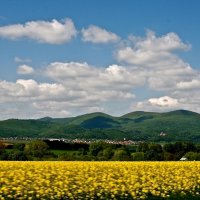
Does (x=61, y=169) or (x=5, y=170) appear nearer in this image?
(x=5, y=170)

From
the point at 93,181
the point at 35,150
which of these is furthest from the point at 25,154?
the point at 93,181

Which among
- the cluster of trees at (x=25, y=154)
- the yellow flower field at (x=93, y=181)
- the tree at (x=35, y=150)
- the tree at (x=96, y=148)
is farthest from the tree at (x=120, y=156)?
the yellow flower field at (x=93, y=181)

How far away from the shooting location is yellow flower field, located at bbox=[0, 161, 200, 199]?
858 inches

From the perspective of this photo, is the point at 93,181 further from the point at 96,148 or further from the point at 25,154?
the point at 96,148

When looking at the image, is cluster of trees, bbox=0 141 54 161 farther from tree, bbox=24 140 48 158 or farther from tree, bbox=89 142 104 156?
tree, bbox=89 142 104 156

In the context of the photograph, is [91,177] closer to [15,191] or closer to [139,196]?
[139,196]

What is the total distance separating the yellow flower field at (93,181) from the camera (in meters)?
21.8

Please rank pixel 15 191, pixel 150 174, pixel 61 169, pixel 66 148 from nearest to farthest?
1. pixel 15 191
2. pixel 61 169
3. pixel 150 174
4. pixel 66 148

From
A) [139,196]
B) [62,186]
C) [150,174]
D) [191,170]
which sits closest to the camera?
[62,186]

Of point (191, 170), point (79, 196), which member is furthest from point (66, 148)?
point (79, 196)

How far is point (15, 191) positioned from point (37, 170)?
360cm

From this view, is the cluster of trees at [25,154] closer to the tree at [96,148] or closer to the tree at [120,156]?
the tree at [120,156]

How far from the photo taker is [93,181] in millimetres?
24344

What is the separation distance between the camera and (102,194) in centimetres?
2333
